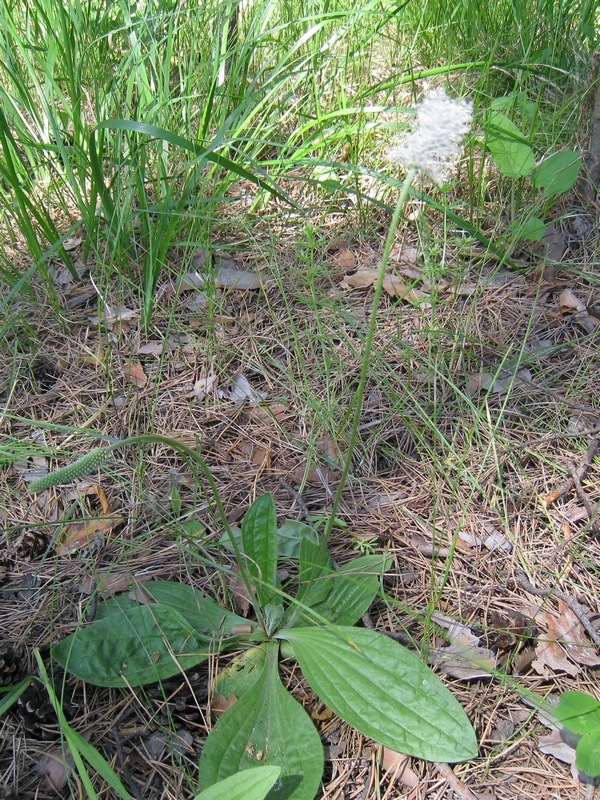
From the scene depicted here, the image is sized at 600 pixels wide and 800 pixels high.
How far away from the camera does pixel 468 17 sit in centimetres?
237

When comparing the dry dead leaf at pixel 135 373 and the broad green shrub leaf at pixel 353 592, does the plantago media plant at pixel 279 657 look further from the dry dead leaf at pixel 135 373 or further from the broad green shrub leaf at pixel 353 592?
the dry dead leaf at pixel 135 373

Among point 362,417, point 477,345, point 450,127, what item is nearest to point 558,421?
point 477,345

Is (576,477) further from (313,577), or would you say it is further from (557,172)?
(557,172)

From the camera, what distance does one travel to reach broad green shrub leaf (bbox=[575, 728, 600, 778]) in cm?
109

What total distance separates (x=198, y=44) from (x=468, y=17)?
101 centimetres

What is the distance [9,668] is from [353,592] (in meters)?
0.72

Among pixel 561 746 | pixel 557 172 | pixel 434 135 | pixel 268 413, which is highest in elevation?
Answer: pixel 434 135

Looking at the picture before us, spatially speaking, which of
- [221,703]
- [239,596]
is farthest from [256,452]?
[221,703]

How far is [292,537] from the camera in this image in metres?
1.49

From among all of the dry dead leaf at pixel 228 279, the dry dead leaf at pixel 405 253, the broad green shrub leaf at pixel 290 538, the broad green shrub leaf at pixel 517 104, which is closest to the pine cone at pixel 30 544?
the broad green shrub leaf at pixel 290 538

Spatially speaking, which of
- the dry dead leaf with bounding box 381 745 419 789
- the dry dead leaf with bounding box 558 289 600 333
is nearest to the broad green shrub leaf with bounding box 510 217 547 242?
the dry dead leaf with bounding box 558 289 600 333

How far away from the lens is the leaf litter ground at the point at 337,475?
123cm

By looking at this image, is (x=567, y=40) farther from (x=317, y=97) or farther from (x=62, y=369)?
(x=62, y=369)

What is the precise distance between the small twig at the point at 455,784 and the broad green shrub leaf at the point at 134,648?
1.63 ft
